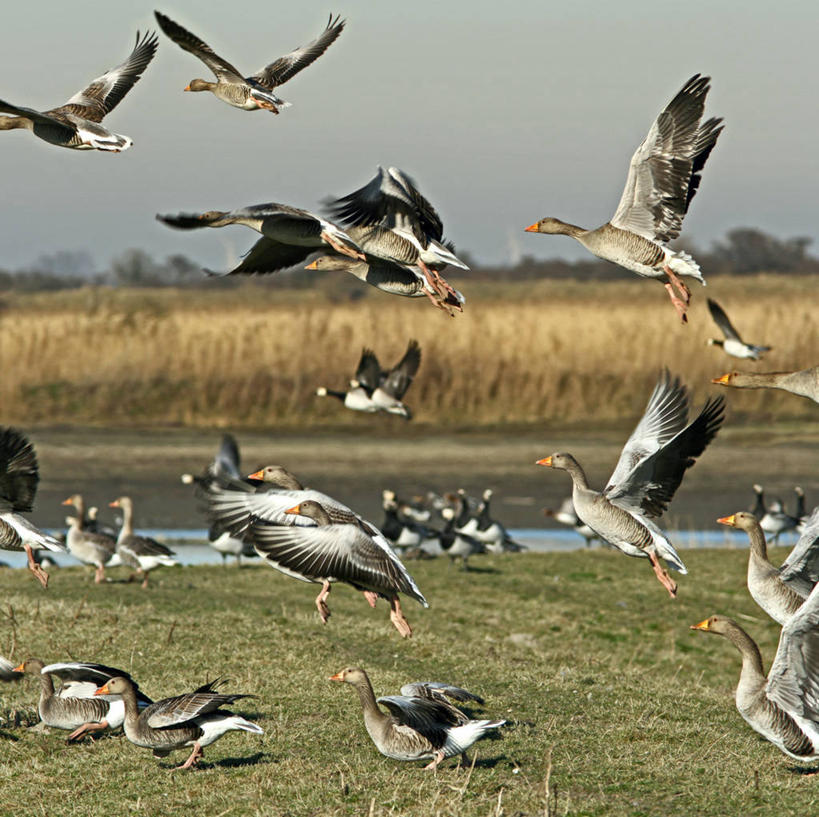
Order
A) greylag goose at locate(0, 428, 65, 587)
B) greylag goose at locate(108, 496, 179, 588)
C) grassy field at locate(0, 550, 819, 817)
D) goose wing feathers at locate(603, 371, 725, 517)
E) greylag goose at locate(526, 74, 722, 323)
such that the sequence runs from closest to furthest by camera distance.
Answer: grassy field at locate(0, 550, 819, 817) → greylag goose at locate(526, 74, 722, 323) → goose wing feathers at locate(603, 371, 725, 517) → greylag goose at locate(0, 428, 65, 587) → greylag goose at locate(108, 496, 179, 588)

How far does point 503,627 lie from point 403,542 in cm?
540

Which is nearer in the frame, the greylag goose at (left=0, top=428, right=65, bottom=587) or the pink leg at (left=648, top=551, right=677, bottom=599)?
the pink leg at (left=648, top=551, right=677, bottom=599)

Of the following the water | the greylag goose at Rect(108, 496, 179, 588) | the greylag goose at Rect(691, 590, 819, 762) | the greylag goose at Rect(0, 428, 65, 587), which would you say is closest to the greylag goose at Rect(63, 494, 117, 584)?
the greylag goose at Rect(108, 496, 179, 588)

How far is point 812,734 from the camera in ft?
27.0

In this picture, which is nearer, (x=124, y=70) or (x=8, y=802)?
(x=8, y=802)

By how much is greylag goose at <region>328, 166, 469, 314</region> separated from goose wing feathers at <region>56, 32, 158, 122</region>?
212 cm

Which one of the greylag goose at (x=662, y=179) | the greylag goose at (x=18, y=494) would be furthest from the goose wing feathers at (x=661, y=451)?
the greylag goose at (x=18, y=494)

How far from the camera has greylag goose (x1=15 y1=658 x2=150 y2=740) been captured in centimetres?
950

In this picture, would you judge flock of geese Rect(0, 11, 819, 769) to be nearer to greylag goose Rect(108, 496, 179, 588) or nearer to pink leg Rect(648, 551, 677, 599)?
pink leg Rect(648, 551, 677, 599)

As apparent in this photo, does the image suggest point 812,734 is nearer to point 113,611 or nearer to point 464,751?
point 464,751

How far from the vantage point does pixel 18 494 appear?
413 inches

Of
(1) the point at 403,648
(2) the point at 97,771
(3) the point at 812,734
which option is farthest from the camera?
(1) the point at 403,648

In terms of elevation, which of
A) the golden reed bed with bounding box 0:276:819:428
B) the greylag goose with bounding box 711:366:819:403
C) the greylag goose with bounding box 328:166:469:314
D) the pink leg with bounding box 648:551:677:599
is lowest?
the golden reed bed with bounding box 0:276:819:428

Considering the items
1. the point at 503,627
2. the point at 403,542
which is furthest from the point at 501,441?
the point at 503,627
